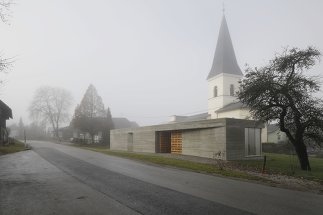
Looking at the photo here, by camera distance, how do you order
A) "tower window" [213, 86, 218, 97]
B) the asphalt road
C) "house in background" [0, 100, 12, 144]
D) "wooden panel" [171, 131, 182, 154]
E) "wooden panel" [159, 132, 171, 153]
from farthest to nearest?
"tower window" [213, 86, 218, 97] < "house in background" [0, 100, 12, 144] < "wooden panel" [159, 132, 171, 153] < "wooden panel" [171, 131, 182, 154] < the asphalt road

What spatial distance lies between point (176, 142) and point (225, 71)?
35.4m

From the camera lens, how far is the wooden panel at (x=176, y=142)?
1335 inches

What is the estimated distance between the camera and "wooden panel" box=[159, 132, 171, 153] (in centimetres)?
3719

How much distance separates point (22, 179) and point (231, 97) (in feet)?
189

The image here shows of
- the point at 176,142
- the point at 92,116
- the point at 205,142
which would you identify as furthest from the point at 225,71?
the point at 205,142

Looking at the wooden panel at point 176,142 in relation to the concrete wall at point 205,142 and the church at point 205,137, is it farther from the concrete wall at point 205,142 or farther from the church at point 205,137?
the concrete wall at point 205,142

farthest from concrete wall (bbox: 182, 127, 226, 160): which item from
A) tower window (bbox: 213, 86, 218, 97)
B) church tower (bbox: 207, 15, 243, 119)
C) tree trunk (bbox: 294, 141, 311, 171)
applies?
tower window (bbox: 213, 86, 218, 97)

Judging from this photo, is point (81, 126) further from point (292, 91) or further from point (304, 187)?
point (304, 187)

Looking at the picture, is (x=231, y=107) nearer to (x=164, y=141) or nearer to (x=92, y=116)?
(x=164, y=141)

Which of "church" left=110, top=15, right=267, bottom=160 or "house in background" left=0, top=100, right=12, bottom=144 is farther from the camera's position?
"house in background" left=0, top=100, right=12, bottom=144

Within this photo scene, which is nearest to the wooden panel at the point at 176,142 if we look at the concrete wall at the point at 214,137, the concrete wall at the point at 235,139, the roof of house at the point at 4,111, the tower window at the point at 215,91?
the concrete wall at the point at 214,137

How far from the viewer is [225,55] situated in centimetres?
6688

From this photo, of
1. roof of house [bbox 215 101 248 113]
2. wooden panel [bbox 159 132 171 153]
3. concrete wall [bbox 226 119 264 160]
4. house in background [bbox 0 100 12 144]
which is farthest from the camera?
roof of house [bbox 215 101 248 113]

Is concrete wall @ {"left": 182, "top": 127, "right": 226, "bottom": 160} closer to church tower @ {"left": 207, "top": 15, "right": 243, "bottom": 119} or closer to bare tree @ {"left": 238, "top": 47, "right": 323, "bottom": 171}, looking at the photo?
bare tree @ {"left": 238, "top": 47, "right": 323, "bottom": 171}
